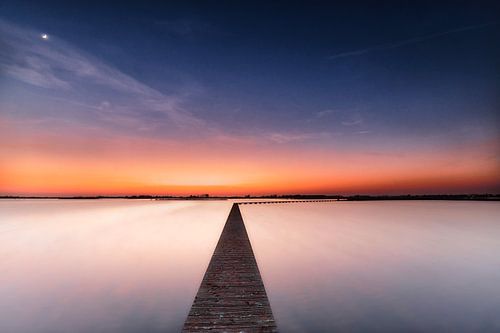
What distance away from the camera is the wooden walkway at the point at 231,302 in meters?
4.41

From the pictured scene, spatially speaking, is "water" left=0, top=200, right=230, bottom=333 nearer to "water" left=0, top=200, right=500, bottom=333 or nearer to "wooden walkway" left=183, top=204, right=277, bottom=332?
"water" left=0, top=200, right=500, bottom=333

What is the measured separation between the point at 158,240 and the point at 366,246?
8966mm

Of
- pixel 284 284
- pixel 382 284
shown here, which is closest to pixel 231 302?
pixel 284 284

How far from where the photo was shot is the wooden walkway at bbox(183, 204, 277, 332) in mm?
4414

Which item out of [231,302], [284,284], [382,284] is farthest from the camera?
[284,284]

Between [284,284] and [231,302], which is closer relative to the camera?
[231,302]

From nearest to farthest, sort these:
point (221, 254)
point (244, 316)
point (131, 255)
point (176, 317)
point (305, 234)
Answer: point (244, 316)
point (176, 317)
point (221, 254)
point (131, 255)
point (305, 234)

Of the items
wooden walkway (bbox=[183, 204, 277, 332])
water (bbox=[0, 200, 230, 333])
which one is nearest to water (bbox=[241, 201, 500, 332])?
wooden walkway (bbox=[183, 204, 277, 332])

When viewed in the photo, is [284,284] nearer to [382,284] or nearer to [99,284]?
[382,284]

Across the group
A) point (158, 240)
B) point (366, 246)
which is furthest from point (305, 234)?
point (158, 240)

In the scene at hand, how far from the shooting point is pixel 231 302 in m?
5.25

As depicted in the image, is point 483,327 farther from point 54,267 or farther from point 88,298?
point 54,267

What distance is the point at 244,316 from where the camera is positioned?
471 centimetres

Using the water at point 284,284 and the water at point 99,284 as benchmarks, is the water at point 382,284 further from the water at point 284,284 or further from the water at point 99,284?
the water at point 99,284
